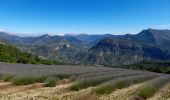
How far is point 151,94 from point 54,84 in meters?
14.5

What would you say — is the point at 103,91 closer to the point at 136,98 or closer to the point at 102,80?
the point at 136,98

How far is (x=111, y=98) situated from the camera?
25391 millimetres

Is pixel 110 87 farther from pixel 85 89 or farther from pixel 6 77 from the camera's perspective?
pixel 6 77

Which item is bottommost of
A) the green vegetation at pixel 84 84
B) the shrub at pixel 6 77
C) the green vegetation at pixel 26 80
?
the shrub at pixel 6 77

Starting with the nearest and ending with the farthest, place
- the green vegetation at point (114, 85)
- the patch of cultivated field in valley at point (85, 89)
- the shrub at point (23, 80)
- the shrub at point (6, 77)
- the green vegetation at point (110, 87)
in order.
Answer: the patch of cultivated field in valley at point (85, 89) < the green vegetation at point (110, 87) < the green vegetation at point (114, 85) < the shrub at point (23, 80) < the shrub at point (6, 77)

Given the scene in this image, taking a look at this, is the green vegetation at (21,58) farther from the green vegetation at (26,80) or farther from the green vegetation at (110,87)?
the green vegetation at (110,87)

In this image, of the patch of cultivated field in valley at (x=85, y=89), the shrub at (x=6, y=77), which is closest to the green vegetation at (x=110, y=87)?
the patch of cultivated field in valley at (x=85, y=89)

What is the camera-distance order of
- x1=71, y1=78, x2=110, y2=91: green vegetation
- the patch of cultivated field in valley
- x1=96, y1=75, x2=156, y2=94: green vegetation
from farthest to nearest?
x1=71, y1=78, x2=110, y2=91: green vegetation → x1=96, y1=75, x2=156, y2=94: green vegetation → the patch of cultivated field in valley

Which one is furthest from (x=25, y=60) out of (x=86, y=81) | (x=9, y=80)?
(x=86, y=81)

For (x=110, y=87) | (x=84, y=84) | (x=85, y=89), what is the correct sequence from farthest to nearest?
(x=84, y=84) < (x=85, y=89) < (x=110, y=87)

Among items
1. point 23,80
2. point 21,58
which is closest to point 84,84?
point 23,80

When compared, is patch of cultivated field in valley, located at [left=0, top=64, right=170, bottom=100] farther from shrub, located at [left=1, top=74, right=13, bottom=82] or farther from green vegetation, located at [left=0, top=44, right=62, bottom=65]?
green vegetation, located at [left=0, top=44, right=62, bottom=65]

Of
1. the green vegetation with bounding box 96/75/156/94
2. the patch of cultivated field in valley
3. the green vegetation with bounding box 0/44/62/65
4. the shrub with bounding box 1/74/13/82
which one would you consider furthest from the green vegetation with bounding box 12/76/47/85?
the green vegetation with bounding box 0/44/62/65

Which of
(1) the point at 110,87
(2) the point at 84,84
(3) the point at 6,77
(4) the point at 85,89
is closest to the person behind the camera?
(1) the point at 110,87
